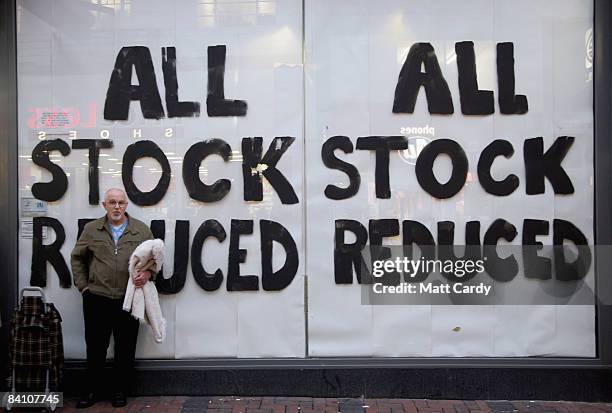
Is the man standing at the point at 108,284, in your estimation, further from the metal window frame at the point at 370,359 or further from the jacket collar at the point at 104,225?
the metal window frame at the point at 370,359

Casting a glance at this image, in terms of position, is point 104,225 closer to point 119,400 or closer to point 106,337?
point 106,337

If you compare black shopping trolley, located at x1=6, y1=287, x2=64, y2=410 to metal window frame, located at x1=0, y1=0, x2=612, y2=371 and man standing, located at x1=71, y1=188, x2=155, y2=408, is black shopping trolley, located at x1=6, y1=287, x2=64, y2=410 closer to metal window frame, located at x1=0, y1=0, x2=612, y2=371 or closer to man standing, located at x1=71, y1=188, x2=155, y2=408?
man standing, located at x1=71, y1=188, x2=155, y2=408

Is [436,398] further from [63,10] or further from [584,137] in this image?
[63,10]

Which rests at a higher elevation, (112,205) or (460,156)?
(460,156)

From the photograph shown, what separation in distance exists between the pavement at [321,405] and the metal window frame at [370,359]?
276 millimetres

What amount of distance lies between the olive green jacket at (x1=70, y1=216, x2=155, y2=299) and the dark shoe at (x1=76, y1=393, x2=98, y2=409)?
0.90 m

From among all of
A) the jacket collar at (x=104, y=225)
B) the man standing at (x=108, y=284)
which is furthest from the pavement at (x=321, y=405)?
the jacket collar at (x=104, y=225)

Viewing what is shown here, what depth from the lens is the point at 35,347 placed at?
16.3ft

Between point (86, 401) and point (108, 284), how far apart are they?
1.03m

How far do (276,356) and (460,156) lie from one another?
7.85 ft

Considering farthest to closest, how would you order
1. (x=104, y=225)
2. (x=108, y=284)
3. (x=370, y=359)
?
(x=370, y=359)
(x=104, y=225)
(x=108, y=284)

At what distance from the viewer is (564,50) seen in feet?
18.2

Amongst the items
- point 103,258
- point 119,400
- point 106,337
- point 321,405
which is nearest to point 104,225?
point 103,258

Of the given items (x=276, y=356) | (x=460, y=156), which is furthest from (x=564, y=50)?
(x=276, y=356)
